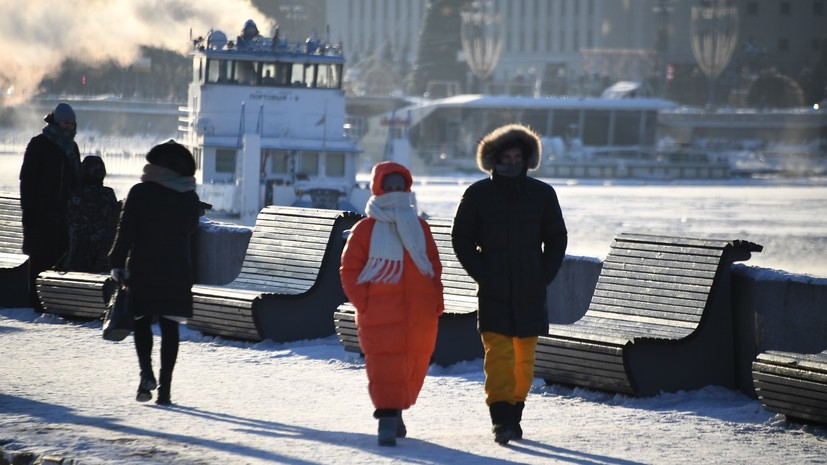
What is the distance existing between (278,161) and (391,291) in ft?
99.3

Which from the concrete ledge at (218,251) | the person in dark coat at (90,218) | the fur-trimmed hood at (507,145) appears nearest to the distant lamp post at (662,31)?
the concrete ledge at (218,251)

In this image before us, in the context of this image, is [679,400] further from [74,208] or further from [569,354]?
[74,208]

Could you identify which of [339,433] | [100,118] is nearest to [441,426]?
[339,433]

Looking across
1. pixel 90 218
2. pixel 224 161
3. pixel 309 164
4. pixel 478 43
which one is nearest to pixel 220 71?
pixel 224 161

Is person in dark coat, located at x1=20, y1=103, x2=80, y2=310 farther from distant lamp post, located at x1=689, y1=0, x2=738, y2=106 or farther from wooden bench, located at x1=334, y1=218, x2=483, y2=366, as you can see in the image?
distant lamp post, located at x1=689, y1=0, x2=738, y2=106

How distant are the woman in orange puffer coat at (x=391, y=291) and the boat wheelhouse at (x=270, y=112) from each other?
29.2m

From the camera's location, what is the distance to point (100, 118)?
249 ft

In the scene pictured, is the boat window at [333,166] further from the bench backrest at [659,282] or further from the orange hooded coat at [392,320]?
the orange hooded coat at [392,320]

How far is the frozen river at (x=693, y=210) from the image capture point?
34.2 m

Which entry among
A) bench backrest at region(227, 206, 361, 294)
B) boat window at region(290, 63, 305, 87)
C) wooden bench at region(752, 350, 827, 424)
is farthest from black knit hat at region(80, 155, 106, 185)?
boat window at region(290, 63, 305, 87)

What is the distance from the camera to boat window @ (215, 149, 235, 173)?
37.4m

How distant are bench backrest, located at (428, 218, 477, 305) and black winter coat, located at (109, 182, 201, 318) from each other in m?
2.24

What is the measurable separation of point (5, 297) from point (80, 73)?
167 ft

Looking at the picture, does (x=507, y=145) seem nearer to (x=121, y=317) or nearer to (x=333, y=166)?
(x=121, y=317)
